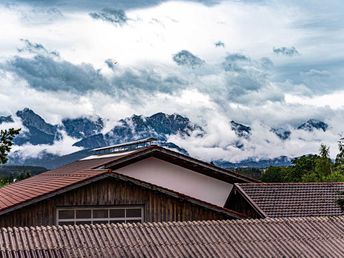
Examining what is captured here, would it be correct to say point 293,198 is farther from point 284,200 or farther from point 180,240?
point 180,240

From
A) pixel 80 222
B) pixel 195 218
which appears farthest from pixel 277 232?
pixel 80 222

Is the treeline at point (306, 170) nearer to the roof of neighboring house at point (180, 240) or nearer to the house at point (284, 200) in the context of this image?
the house at point (284, 200)

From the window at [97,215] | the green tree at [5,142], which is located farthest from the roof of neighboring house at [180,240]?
the window at [97,215]

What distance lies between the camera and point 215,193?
2967 centimetres

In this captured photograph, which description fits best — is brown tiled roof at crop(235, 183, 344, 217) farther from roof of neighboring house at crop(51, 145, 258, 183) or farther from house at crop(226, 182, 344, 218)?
roof of neighboring house at crop(51, 145, 258, 183)

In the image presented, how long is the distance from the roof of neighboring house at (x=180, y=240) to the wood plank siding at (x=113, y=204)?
584cm

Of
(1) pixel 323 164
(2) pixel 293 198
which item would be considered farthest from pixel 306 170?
(2) pixel 293 198

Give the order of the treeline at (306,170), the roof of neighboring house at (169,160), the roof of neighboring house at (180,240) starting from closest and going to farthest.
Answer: the roof of neighboring house at (180,240), the roof of neighboring house at (169,160), the treeline at (306,170)

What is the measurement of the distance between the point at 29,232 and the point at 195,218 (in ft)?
29.9

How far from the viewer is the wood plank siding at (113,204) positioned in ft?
71.8

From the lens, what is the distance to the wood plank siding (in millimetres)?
21891

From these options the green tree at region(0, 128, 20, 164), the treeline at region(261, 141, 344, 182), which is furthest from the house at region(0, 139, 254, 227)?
the treeline at region(261, 141, 344, 182)

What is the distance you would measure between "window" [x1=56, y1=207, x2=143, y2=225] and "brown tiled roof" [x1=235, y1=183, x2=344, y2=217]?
25.6ft

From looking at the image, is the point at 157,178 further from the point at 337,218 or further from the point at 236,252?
the point at 236,252
